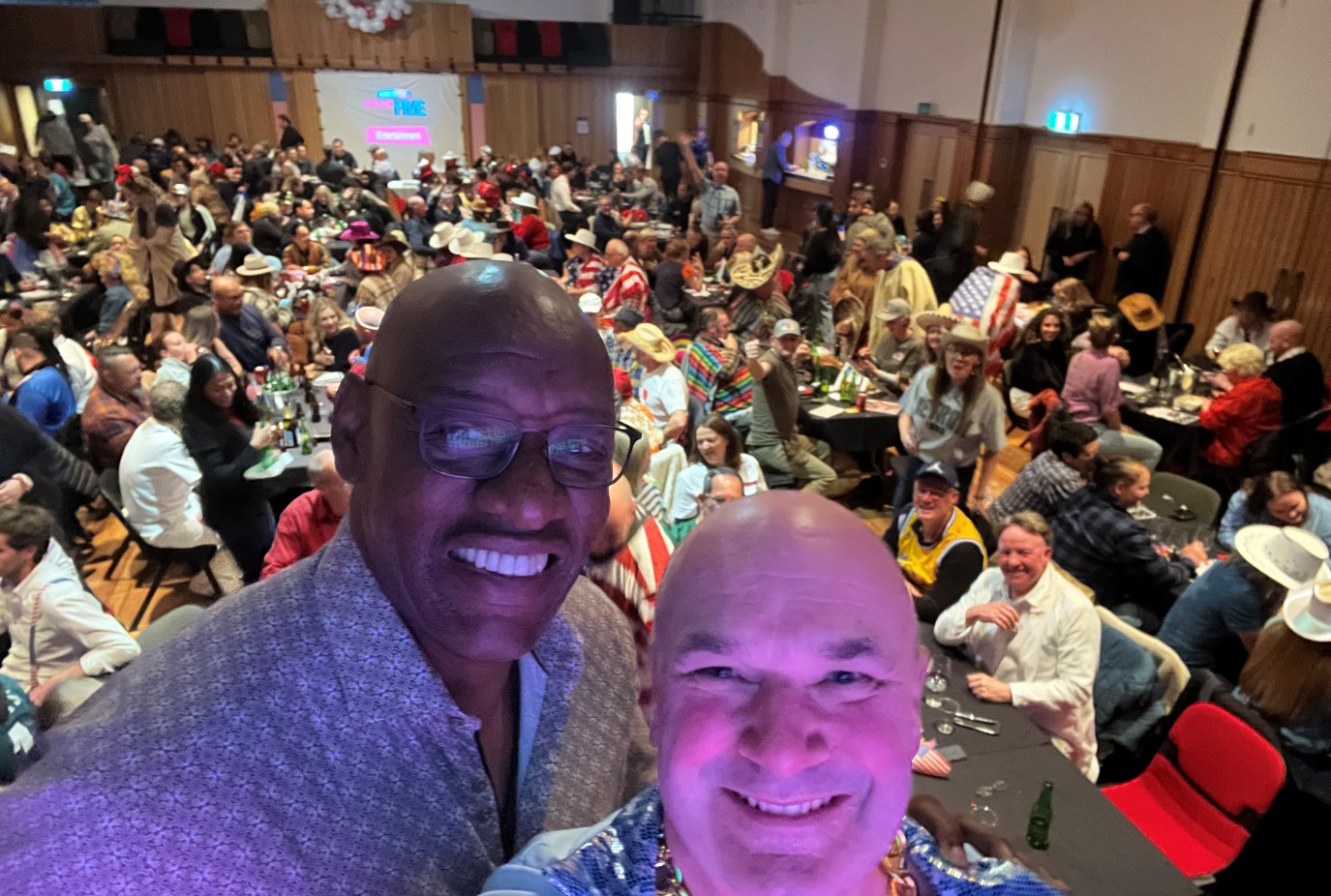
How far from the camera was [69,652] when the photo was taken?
122 inches

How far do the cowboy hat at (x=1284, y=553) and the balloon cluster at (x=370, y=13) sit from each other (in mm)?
17607

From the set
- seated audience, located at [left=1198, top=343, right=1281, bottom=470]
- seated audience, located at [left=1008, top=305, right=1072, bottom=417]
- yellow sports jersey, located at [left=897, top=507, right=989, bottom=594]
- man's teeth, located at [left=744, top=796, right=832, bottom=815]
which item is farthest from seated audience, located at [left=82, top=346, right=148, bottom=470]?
seated audience, located at [left=1198, top=343, right=1281, bottom=470]

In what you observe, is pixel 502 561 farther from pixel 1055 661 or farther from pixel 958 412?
pixel 958 412

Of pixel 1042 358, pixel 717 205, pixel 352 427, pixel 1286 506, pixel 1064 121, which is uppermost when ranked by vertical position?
pixel 1064 121

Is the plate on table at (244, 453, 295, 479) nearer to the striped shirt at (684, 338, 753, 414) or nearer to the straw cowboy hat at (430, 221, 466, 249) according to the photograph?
the striped shirt at (684, 338, 753, 414)

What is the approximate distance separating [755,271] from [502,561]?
19.5 ft

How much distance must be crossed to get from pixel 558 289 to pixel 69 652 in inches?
119

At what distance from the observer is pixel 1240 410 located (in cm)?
536

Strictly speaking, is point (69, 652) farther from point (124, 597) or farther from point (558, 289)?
point (558, 289)

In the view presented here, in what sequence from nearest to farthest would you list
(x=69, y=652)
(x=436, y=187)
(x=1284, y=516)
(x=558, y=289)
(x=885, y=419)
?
(x=558, y=289), (x=69, y=652), (x=1284, y=516), (x=885, y=419), (x=436, y=187)

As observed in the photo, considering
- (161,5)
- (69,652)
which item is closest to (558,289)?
(69,652)

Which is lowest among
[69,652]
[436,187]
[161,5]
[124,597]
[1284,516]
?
[124,597]

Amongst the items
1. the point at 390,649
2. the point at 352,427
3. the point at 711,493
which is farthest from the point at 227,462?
the point at 390,649

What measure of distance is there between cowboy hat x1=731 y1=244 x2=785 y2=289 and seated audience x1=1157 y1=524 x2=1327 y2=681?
3.66 meters
